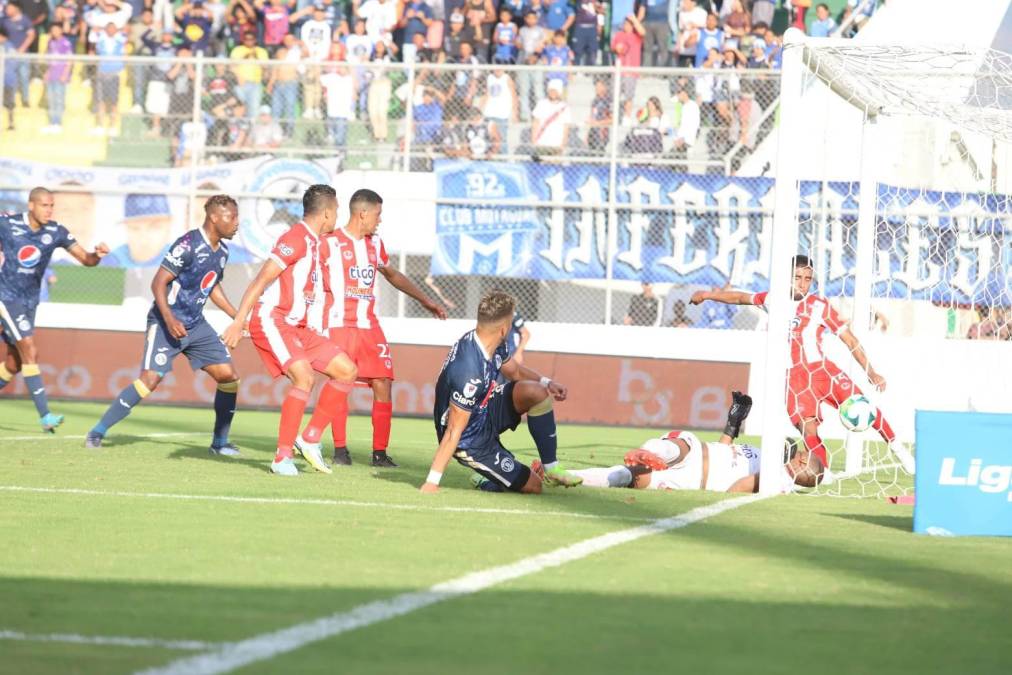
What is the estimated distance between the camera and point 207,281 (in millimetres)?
12273

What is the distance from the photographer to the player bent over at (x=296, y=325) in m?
10.4

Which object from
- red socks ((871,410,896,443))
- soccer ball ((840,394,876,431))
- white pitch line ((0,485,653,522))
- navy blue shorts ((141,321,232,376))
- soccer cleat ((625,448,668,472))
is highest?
navy blue shorts ((141,321,232,376))

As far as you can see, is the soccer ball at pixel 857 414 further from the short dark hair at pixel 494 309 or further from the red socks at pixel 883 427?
the short dark hair at pixel 494 309

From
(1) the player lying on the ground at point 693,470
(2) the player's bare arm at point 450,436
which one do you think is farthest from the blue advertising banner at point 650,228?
(2) the player's bare arm at point 450,436

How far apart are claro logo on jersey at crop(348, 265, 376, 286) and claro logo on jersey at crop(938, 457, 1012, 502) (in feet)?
16.3

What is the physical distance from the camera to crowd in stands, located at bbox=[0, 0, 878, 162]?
63.8ft

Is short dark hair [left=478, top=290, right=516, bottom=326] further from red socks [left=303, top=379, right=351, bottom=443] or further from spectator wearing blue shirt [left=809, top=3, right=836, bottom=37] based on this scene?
spectator wearing blue shirt [left=809, top=3, right=836, bottom=37]

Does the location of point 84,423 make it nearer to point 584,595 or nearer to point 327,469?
point 327,469

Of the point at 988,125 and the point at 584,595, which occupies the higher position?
the point at 988,125

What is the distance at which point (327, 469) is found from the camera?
422 inches

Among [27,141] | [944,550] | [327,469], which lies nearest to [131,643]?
[944,550]

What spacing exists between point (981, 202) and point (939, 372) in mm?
2028

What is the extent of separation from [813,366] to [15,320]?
22.8 ft

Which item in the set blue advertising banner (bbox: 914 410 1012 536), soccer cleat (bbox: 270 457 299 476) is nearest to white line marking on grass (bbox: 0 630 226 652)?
blue advertising banner (bbox: 914 410 1012 536)
